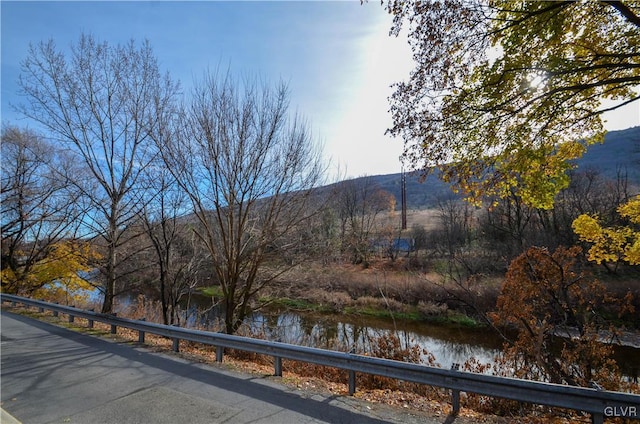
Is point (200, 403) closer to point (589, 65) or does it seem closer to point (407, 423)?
point (407, 423)

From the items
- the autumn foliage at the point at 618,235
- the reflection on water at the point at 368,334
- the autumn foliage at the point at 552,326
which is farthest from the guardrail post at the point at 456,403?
the reflection on water at the point at 368,334

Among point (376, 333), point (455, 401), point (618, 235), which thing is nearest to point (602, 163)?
point (376, 333)

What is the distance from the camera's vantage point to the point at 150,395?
477 cm

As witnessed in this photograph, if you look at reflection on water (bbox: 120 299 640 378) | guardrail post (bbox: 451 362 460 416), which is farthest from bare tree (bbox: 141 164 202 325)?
guardrail post (bbox: 451 362 460 416)

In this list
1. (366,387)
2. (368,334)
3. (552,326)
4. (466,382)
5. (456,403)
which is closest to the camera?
(466,382)

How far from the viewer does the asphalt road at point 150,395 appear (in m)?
4.12

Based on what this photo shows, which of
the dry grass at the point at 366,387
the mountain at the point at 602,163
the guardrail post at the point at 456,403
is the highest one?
the mountain at the point at 602,163

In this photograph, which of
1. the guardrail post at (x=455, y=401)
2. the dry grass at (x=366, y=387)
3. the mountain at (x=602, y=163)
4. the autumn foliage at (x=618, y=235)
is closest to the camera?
the guardrail post at (x=455, y=401)

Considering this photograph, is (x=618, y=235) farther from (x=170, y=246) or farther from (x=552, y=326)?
(x=170, y=246)

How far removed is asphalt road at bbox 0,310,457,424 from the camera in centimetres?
412

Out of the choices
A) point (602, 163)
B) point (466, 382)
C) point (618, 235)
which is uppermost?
point (602, 163)

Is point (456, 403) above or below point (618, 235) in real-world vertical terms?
below

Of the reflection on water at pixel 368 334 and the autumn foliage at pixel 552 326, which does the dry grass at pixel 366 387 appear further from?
the reflection on water at pixel 368 334

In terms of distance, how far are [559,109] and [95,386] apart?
8544 mm
